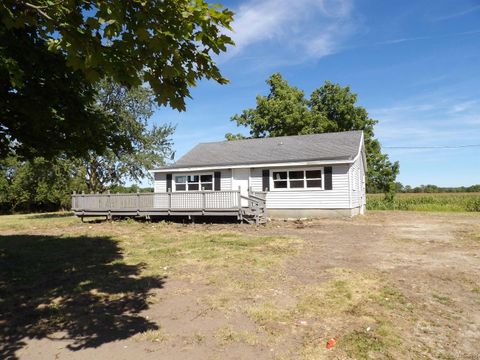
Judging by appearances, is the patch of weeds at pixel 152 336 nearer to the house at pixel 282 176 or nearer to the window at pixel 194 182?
the house at pixel 282 176

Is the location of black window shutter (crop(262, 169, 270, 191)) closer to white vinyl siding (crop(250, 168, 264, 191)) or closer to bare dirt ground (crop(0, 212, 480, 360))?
white vinyl siding (crop(250, 168, 264, 191))

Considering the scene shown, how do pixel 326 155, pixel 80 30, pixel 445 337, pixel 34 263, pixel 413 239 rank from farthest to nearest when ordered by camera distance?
pixel 326 155 < pixel 413 239 < pixel 34 263 < pixel 445 337 < pixel 80 30

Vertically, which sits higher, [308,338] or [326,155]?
[326,155]

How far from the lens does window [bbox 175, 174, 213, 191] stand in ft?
77.6

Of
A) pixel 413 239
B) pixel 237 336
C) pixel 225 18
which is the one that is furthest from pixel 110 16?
pixel 413 239

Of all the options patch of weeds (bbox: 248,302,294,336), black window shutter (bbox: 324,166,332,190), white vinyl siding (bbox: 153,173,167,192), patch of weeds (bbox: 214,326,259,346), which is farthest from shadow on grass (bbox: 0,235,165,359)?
white vinyl siding (bbox: 153,173,167,192)

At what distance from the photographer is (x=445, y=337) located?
4.48 m

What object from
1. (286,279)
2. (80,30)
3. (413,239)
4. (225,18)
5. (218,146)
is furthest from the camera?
(218,146)

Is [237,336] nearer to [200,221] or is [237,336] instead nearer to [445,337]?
[445,337]

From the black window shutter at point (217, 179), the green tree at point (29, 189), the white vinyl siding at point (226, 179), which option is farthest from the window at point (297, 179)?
the green tree at point (29, 189)

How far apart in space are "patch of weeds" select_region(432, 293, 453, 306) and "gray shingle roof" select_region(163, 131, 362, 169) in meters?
14.4

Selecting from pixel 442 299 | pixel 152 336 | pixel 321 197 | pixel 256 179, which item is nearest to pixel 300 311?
pixel 152 336

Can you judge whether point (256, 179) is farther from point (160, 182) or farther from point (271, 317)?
point (271, 317)

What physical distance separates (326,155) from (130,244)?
1270 cm
